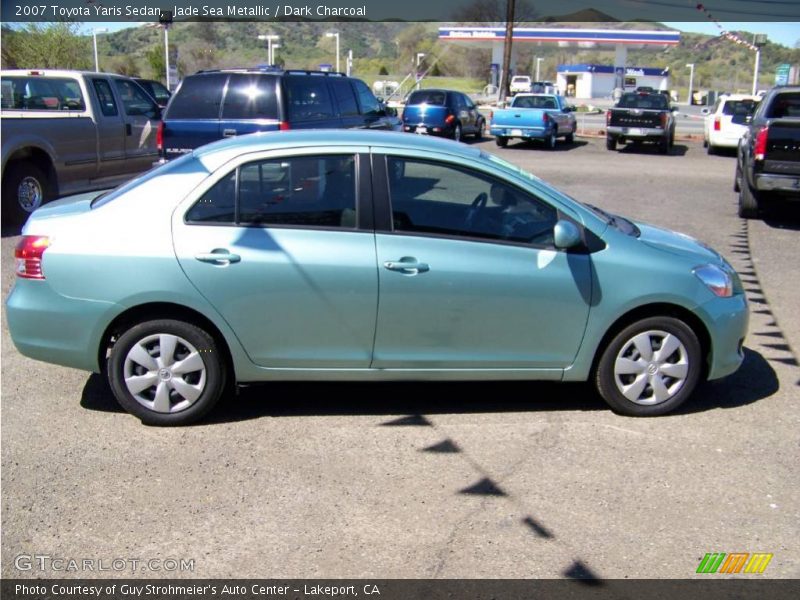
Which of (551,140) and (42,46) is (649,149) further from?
(42,46)

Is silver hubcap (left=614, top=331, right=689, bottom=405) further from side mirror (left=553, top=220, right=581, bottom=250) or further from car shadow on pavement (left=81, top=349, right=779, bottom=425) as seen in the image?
side mirror (left=553, top=220, right=581, bottom=250)

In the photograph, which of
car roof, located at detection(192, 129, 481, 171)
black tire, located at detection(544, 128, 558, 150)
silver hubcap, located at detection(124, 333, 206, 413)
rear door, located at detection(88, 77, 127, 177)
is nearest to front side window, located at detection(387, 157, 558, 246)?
car roof, located at detection(192, 129, 481, 171)

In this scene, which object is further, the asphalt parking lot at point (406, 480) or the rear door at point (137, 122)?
the rear door at point (137, 122)

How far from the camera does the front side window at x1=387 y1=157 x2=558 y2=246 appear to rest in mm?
5109

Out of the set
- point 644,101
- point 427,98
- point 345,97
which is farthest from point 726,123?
point 345,97

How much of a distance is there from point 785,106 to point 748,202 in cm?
156

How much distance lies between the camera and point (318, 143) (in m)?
5.16

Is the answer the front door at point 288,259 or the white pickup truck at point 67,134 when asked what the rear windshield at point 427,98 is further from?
the front door at point 288,259

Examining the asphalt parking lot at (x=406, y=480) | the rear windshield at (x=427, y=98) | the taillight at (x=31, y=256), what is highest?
the rear windshield at (x=427, y=98)

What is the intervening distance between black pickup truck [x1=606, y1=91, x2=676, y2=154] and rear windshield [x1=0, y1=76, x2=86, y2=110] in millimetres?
16896

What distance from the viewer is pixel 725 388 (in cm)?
589

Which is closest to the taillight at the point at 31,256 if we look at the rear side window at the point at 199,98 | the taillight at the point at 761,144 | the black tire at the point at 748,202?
the rear side window at the point at 199,98

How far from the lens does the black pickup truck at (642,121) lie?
80.6ft

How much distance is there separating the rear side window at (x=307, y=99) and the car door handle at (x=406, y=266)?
629 centimetres
